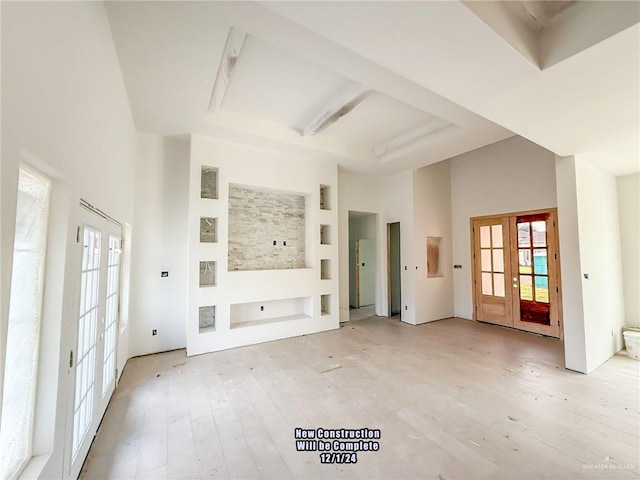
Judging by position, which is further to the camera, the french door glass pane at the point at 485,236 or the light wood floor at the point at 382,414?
the french door glass pane at the point at 485,236

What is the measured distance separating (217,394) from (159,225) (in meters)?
2.82

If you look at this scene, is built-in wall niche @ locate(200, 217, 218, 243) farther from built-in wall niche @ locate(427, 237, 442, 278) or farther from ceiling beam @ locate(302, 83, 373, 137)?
built-in wall niche @ locate(427, 237, 442, 278)

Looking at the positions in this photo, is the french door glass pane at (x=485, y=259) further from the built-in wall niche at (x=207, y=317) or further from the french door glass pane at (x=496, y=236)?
the built-in wall niche at (x=207, y=317)

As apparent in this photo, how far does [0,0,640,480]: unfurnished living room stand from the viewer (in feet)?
5.02

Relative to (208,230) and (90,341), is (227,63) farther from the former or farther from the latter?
(90,341)

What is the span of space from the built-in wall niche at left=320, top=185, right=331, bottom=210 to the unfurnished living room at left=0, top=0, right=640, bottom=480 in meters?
0.19

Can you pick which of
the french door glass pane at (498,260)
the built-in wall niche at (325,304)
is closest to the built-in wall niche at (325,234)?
the built-in wall niche at (325,304)

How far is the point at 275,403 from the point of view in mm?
2859

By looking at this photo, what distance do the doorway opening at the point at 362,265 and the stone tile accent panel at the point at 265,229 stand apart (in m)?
2.46

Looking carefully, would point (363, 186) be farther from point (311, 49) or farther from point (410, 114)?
point (311, 49)

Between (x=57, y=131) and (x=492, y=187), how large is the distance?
22.9 ft

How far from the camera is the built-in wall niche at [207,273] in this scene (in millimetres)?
4777

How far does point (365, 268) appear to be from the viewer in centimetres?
796

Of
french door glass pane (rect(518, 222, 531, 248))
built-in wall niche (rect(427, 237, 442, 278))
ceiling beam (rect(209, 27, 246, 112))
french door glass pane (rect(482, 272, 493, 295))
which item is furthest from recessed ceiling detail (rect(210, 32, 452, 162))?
french door glass pane (rect(482, 272, 493, 295))
